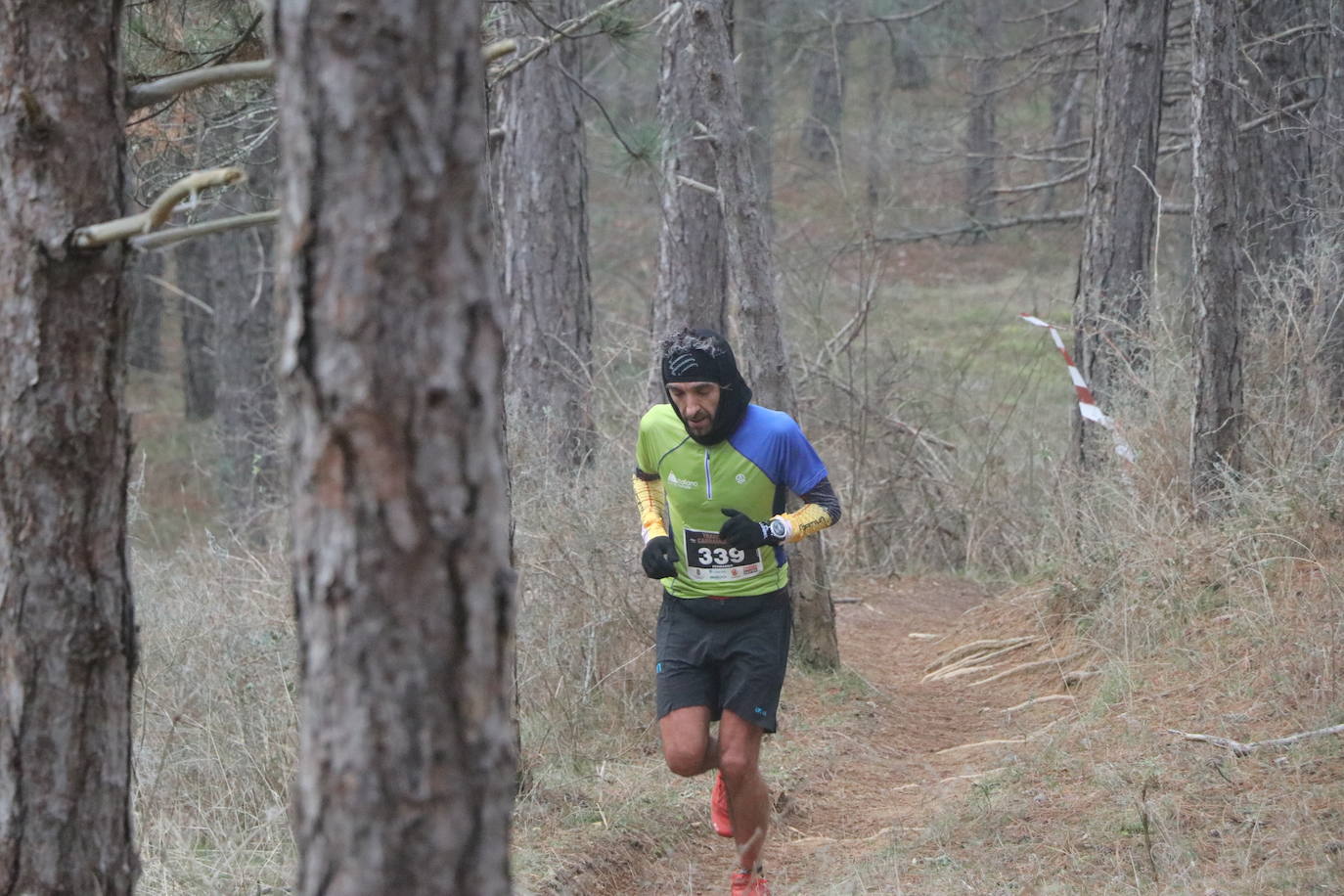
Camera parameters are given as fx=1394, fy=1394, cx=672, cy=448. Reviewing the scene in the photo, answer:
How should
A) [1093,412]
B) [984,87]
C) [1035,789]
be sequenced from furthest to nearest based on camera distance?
[984,87]
[1093,412]
[1035,789]

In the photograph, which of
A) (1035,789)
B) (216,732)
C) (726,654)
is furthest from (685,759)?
(216,732)

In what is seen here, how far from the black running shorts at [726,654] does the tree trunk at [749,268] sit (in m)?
2.93

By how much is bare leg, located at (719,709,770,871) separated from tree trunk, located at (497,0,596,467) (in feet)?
24.5

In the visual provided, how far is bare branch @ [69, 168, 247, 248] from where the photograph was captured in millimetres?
2799

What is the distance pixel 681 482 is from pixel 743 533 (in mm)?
368

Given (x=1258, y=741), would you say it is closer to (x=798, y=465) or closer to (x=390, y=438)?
(x=798, y=465)

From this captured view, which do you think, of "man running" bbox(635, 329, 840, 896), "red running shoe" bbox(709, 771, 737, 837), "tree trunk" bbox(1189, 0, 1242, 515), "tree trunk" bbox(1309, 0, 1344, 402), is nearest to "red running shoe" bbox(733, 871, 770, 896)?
"man running" bbox(635, 329, 840, 896)

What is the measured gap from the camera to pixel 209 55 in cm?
514

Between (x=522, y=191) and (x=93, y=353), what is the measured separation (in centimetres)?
976

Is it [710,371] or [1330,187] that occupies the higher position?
[1330,187]

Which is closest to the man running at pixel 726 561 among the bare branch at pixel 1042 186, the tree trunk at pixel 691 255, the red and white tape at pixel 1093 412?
the red and white tape at pixel 1093 412

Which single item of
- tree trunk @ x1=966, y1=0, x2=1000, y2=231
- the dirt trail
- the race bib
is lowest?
the dirt trail

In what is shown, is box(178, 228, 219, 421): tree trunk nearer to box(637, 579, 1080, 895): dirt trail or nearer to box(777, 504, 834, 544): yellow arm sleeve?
box(637, 579, 1080, 895): dirt trail

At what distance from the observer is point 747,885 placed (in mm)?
5258
